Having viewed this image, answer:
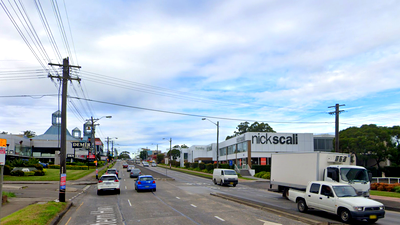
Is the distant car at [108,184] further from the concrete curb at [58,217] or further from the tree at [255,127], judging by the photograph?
the tree at [255,127]

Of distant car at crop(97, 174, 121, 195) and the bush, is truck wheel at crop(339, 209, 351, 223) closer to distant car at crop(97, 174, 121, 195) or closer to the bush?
distant car at crop(97, 174, 121, 195)

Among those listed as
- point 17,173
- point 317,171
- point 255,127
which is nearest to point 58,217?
point 317,171

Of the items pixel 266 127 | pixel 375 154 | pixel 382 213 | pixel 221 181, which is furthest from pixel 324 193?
pixel 266 127

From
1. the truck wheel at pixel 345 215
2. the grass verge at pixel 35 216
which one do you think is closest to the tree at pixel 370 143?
the truck wheel at pixel 345 215

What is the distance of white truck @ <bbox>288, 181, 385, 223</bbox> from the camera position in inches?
499

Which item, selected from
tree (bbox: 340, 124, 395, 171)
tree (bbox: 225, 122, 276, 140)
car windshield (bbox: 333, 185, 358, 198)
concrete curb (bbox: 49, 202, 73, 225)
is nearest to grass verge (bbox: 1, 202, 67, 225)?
concrete curb (bbox: 49, 202, 73, 225)

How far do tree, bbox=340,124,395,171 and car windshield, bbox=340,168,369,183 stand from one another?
4104 centimetres

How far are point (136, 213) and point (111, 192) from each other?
41.1 ft

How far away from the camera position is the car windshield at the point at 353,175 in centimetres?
1780

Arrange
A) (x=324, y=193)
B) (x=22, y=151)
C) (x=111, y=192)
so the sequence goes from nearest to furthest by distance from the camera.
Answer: (x=324, y=193), (x=111, y=192), (x=22, y=151)

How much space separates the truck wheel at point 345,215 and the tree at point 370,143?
46.8m

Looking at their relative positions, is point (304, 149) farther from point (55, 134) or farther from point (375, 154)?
point (55, 134)

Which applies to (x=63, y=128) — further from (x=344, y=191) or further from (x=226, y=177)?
(x=226, y=177)

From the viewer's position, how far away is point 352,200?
13312mm
